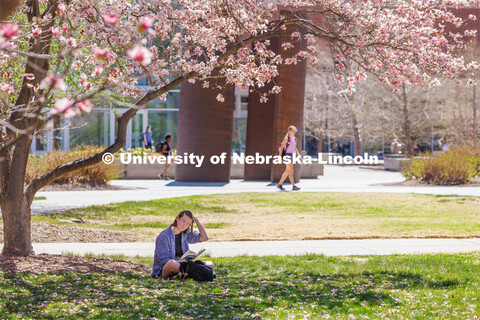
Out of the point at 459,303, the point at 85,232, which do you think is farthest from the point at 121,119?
the point at 459,303

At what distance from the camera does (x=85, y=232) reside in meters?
12.2

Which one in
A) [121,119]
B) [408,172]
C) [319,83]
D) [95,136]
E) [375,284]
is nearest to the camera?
[375,284]

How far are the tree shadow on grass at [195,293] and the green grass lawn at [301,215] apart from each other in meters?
3.90

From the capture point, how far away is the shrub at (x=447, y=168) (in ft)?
76.9

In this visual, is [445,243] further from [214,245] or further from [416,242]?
[214,245]

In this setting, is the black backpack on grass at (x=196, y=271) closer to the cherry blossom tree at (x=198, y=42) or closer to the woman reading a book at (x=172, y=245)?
the woman reading a book at (x=172, y=245)

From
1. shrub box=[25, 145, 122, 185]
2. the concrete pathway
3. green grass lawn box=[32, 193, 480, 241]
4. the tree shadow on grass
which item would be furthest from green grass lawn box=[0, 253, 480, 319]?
shrub box=[25, 145, 122, 185]

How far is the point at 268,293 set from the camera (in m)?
7.50

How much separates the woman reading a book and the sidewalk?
186 cm

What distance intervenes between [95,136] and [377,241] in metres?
29.5

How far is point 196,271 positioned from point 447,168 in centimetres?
1724

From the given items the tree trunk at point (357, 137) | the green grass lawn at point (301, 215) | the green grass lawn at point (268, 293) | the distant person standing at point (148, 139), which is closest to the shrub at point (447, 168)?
the green grass lawn at point (301, 215)

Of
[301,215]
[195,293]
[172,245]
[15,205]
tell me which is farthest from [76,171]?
[195,293]

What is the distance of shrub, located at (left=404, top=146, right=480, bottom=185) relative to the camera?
23.5 meters
